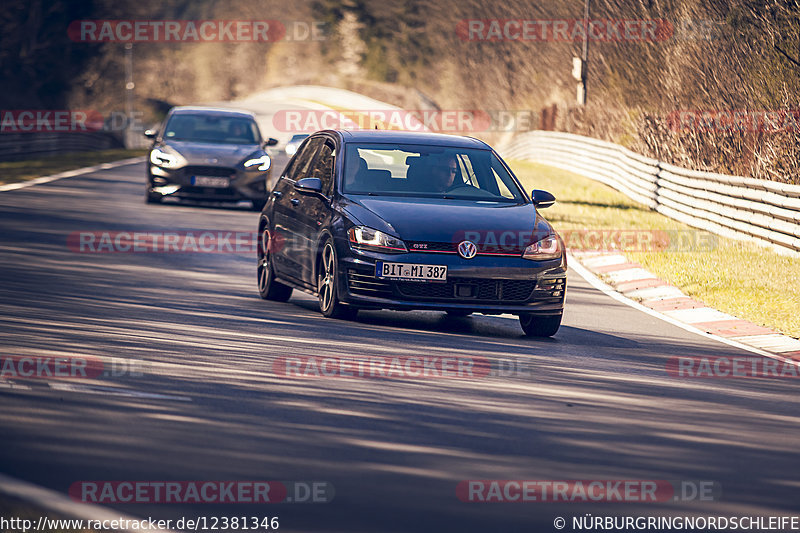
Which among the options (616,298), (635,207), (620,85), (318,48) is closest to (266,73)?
(318,48)

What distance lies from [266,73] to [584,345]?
13192 cm

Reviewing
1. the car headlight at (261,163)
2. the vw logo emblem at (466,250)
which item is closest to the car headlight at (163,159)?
the car headlight at (261,163)

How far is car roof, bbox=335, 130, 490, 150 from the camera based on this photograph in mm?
12344

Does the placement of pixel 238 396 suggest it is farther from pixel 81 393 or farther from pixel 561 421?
pixel 561 421

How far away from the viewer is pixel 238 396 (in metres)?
7.87

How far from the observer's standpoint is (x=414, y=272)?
10.7m

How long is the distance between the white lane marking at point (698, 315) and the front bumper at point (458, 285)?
9.99ft

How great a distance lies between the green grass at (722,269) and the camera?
14211 millimetres

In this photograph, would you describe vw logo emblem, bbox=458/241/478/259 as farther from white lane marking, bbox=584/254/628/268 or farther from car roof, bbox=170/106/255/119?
car roof, bbox=170/106/255/119

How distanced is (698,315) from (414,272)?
4321 mm

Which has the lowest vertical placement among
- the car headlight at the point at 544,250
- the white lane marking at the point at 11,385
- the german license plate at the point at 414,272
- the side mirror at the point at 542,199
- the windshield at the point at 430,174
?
the white lane marking at the point at 11,385
